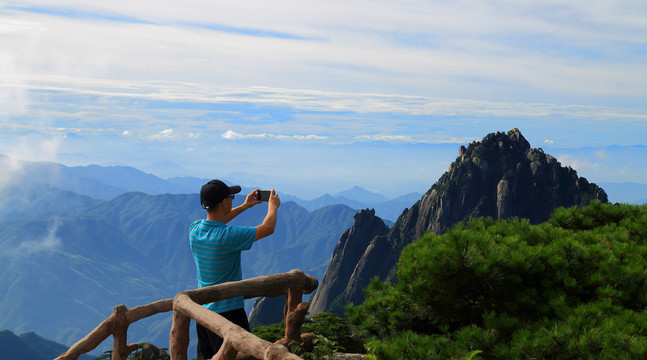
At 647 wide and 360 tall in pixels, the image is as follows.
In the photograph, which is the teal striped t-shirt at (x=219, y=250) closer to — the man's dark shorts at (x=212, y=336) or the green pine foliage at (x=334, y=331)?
the man's dark shorts at (x=212, y=336)

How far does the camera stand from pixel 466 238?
599 centimetres

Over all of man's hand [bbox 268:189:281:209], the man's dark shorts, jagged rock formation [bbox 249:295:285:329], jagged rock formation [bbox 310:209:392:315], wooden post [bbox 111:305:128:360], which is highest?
man's hand [bbox 268:189:281:209]

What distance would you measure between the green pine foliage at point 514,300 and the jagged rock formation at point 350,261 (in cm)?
9801

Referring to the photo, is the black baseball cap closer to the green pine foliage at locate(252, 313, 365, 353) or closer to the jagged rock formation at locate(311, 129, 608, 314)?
the green pine foliage at locate(252, 313, 365, 353)

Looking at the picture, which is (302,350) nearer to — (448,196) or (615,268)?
(615,268)

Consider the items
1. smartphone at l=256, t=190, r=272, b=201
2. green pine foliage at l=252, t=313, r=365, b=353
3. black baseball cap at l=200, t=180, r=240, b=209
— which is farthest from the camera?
green pine foliage at l=252, t=313, r=365, b=353

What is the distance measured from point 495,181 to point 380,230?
29.0m

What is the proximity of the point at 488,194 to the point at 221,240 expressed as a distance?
11286 centimetres

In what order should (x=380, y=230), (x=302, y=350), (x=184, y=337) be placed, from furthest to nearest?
1. (x=380, y=230)
2. (x=184, y=337)
3. (x=302, y=350)

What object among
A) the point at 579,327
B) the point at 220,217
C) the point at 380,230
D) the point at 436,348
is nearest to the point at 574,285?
the point at 579,327

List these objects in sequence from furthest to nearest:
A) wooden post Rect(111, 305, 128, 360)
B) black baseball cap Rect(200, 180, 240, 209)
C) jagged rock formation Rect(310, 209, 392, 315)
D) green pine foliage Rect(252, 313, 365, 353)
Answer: jagged rock formation Rect(310, 209, 392, 315)
green pine foliage Rect(252, 313, 365, 353)
wooden post Rect(111, 305, 128, 360)
black baseball cap Rect(200, 180, 240, 209)

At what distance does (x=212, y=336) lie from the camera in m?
5.86

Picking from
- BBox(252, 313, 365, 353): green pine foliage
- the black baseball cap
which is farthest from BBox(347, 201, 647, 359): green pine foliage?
BBox(252, 313, 365, 353): green pine foliage

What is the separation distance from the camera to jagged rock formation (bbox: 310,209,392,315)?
356 feet
